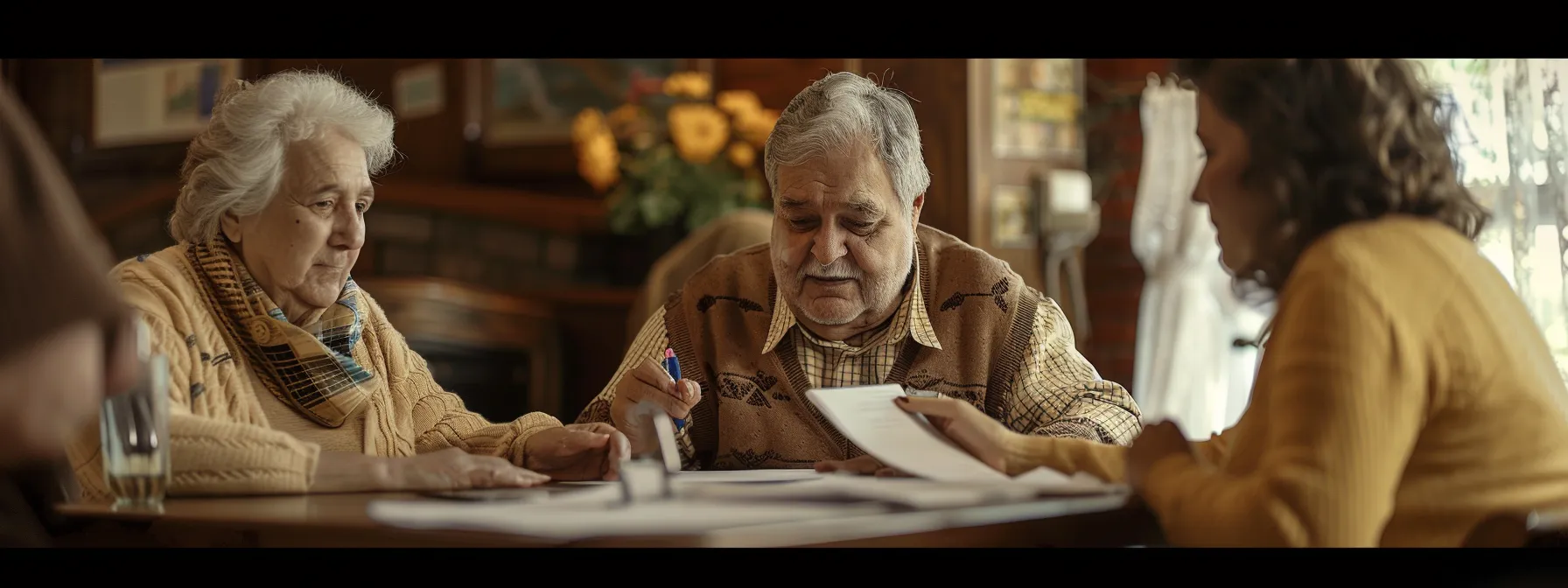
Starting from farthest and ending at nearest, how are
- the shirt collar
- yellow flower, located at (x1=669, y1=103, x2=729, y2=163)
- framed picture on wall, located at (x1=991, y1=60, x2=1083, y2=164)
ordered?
framed picture on wall, located at (x1=991, y1=60, x2=1083, y2=164) → yellow flower, located at (x1=669, y1=103, x2=729, y2=163) → the shirt collar

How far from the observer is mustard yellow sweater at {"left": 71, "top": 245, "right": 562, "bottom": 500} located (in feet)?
3.92

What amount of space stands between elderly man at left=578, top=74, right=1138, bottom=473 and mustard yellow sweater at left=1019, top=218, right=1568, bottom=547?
59 centimetres

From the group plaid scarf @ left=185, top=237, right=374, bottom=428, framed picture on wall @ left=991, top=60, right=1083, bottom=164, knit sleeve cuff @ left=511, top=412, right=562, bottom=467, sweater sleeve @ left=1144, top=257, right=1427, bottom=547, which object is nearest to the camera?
Result: sweater sleeve @ left=1144, top=257, right=1427, bottom=547

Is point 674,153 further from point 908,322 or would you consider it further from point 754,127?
point 908,322

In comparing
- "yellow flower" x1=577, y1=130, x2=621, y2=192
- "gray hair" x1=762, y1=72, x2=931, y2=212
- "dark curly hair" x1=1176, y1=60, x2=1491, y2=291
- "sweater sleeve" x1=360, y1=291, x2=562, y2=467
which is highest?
"yellow flower" x1=577, y1=130, x2=621, y2=192

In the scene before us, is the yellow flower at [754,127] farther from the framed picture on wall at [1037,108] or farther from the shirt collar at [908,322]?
the shirt collar at [908,322]

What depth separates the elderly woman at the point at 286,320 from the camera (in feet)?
4.11

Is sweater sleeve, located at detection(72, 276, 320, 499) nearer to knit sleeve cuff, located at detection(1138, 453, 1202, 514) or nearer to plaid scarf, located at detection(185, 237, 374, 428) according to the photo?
plaid scarf, located at detection(185, 237, 374, 428)

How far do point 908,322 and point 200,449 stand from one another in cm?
92

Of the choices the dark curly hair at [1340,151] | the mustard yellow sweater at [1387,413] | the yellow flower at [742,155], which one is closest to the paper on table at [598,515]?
the mustard yellow sweater at [1387,413]

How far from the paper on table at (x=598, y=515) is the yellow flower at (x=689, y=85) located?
9.83 feet

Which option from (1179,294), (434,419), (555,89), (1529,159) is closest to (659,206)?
(555,89)

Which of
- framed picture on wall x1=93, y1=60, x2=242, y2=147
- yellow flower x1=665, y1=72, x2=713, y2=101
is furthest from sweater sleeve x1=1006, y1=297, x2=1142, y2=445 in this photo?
framed picture on wall x1=93, y1=60, x2=242, y2=147

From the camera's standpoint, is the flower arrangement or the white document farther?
the flower arrangement
